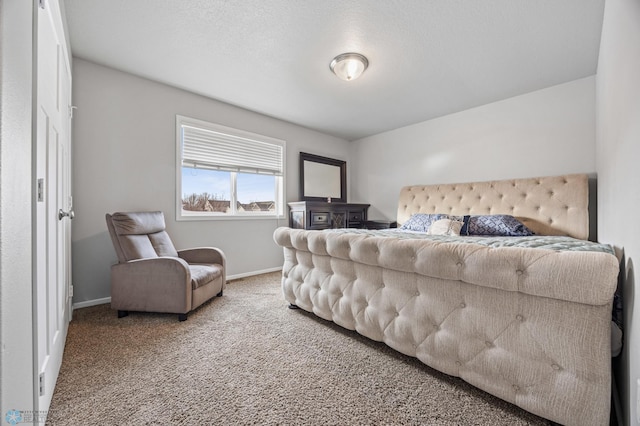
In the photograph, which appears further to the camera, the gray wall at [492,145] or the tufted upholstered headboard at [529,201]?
the gray wall at [492,145]

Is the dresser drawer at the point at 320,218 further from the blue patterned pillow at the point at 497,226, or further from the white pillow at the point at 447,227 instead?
the blue patterned pillow at the point at 497,226

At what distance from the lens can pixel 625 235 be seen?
45.6 inches

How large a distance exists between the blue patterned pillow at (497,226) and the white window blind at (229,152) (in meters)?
2.78

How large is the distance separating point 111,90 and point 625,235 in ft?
13.6

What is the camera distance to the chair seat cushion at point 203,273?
2379mm

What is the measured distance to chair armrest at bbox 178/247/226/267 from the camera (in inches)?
115

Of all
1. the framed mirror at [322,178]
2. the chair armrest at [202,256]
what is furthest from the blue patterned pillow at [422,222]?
the chair armrest at [202,256]

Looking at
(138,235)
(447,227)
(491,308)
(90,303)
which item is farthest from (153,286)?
(447,227)

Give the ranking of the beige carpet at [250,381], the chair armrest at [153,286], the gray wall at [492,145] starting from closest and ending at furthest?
the beige carpet at [250,381] < the chair armrest at [153,286] < the gray wall at [492,145]

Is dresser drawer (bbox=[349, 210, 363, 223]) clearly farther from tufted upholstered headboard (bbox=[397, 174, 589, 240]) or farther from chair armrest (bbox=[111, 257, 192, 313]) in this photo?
chair armrest (bbox=[111, 257, 192, 313])

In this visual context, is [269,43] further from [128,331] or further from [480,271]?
[128,331]

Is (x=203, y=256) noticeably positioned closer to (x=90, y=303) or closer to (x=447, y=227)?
(x=90, y=303)

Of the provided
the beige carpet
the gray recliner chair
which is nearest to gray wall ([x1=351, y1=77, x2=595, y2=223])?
the beige carpet

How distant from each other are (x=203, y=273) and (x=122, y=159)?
5.12 ft
